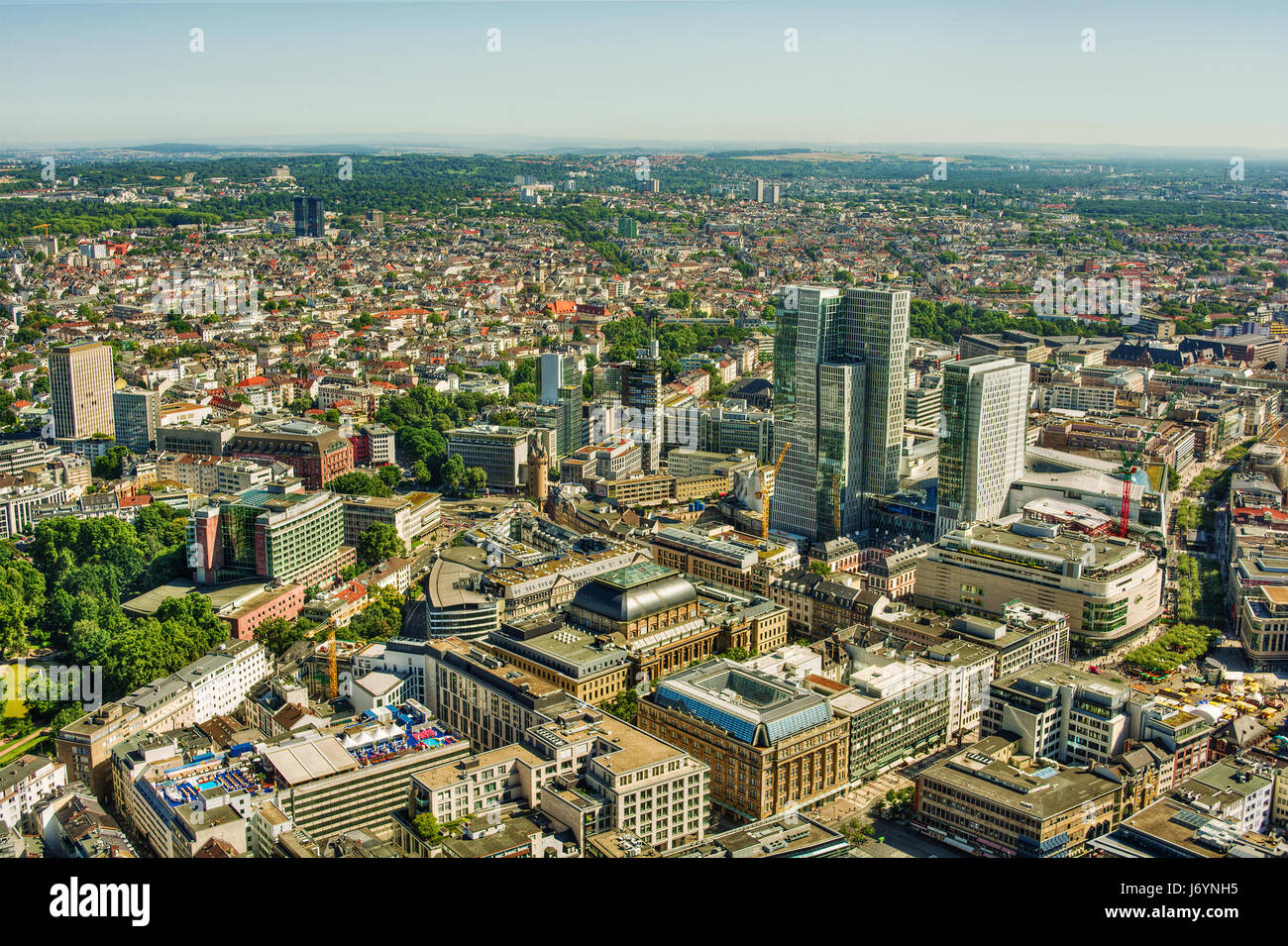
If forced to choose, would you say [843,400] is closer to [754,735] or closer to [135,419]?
[754,735]

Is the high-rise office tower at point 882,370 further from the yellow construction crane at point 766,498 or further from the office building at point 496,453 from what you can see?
the office building at point 496,453

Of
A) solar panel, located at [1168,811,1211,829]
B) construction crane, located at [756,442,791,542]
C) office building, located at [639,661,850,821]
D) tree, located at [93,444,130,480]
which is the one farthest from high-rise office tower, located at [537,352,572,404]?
solar panel, located at [1168,811,1211,829]

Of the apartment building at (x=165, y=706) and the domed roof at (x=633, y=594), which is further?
the domed roof at (x=633, y=594)

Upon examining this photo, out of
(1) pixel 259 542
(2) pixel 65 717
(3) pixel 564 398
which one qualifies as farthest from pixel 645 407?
(2) pixel 65 717

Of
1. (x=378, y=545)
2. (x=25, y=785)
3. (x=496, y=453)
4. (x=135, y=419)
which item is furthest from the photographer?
(x=135, y=419)

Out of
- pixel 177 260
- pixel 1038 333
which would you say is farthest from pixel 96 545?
pixel 177 260

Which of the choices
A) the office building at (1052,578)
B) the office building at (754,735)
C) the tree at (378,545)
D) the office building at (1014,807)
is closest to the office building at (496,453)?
the tree at (378,545)

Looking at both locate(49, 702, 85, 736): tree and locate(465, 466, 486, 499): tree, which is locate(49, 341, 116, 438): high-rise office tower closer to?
locate(465, 466, 486, 499): tree
